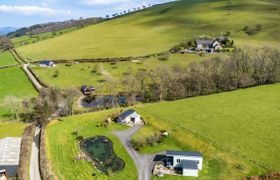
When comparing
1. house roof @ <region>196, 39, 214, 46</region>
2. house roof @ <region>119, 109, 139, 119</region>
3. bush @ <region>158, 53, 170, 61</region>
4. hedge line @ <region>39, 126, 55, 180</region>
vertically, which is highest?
house roof @ <region>196, 39, 214, 46</region>

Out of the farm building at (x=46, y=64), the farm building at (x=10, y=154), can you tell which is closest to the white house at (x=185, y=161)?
the farm building at (x=10, y=154)

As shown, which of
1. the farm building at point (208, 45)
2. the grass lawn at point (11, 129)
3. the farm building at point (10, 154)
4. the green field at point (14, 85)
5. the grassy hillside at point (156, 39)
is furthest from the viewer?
the grassy hillside at point (156, 39)

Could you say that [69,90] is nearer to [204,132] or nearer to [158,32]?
[204,132]

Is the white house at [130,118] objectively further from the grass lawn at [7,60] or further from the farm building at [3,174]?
the grass lawn at [7,60]

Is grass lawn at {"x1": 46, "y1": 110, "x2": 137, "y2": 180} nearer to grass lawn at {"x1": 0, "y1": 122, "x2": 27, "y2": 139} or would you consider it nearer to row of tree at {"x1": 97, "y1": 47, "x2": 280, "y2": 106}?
grass lawn at {"x1": 0, "y1": 122, "x2": 27, "y2": 139}

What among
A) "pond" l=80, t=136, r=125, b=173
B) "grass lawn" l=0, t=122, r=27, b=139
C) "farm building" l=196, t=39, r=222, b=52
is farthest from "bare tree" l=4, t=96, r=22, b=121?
"farm building" l=196, t=39, r=222, b=52

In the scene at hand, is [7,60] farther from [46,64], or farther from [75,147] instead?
Result: [75,147]
